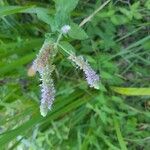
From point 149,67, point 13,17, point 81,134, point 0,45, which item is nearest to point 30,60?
point 0,45

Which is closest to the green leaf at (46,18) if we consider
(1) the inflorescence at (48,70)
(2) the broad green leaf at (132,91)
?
(1) the inflorescence at (48,70)

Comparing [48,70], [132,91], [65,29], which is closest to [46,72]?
[48,70]

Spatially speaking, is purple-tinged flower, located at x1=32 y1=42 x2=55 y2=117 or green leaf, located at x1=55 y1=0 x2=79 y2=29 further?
green leaf, located at x1=55 y1=0 x2=79 y2=29

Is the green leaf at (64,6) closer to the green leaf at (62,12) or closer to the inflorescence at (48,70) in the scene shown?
the green leaf at (62,12)

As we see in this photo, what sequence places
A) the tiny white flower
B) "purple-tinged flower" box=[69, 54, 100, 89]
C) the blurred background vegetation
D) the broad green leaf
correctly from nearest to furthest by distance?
"purple-tinged flower" box=[69, 54, 100, 89] < the tiny white flower < the broad green leaf < the blurred background vegetation

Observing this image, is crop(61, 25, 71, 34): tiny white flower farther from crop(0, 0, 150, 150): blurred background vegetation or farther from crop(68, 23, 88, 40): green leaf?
crop(0, 0, 150, 150): blurred background vegetation

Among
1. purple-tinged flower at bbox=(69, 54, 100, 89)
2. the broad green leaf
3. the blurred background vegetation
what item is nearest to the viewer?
purple-tinged flower at bbox=(69, 54, 100, 89)

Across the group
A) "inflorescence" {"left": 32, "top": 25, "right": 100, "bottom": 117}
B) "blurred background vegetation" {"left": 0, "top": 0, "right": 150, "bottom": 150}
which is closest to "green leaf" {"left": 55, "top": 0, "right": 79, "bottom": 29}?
"inflorescence" {"left": 32, "top": 25, "right": 100, "bottom": 117}

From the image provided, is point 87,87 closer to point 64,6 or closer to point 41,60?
point 64,6

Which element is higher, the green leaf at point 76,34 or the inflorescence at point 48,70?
the green leaf at point 76,34
